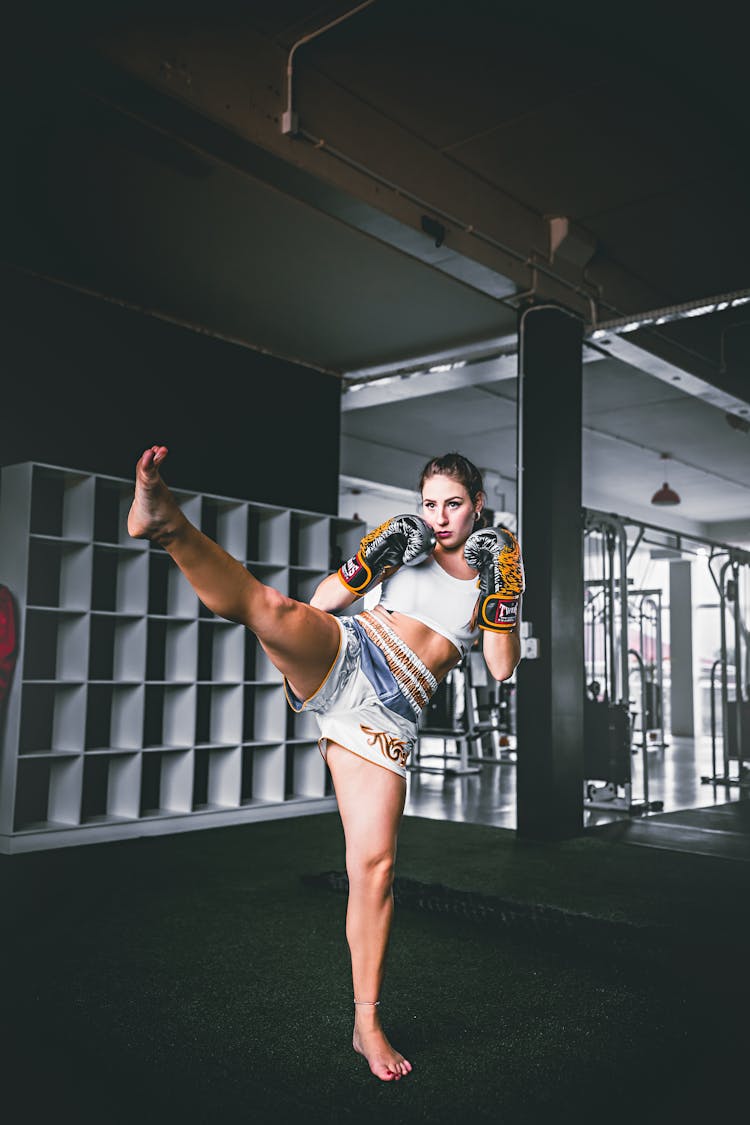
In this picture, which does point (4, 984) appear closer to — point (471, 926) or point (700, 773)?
point (471, 926)

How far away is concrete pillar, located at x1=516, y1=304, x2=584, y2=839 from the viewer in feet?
17.3

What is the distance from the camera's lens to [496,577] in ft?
7.56

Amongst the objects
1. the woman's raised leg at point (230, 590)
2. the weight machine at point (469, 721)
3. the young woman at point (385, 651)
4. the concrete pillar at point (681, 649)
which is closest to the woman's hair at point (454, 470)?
the young woman at point (385, 651)

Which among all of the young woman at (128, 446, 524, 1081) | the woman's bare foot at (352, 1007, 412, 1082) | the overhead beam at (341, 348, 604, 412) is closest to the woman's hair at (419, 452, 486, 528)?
the young woman at (128, 446, 524, 1081)

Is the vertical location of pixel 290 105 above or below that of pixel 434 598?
above

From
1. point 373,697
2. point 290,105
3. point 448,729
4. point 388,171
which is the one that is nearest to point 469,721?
point 448,729

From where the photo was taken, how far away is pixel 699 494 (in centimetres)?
1217

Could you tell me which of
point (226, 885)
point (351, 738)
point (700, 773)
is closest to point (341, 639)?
point (351, 738)

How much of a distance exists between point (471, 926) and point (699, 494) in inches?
389

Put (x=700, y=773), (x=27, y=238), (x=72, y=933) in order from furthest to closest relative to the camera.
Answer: (x=700, y=773) < (x=27, y=238) < (x=72, y=933)

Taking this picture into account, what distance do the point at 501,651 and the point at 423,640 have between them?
20 centimetres

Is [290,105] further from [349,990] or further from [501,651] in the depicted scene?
[349,990]

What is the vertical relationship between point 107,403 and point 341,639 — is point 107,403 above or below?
above

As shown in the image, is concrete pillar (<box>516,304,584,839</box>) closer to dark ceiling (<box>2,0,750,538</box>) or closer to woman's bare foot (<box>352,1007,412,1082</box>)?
dark ceiling (<box>2,0,750,538</box>)
